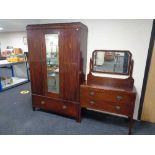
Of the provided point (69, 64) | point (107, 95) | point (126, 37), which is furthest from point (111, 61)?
point (69, 64)

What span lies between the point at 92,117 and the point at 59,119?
0.65 metres

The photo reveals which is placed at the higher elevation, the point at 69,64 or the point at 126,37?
the point at 126,37

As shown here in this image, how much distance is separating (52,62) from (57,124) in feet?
3.63

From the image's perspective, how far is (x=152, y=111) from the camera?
226cm

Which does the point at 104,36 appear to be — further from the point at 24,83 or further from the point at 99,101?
the point at 24,83

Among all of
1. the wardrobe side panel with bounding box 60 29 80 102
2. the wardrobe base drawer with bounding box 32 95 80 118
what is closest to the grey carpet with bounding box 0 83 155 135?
the wardrobe base drawer with bounding box 32 95 80 118

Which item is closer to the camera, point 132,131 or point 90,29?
point 132,131

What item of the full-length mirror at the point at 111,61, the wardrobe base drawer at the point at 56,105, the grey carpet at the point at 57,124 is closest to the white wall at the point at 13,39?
the grey carpet at the point at 57,124

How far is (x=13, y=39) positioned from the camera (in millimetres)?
6090

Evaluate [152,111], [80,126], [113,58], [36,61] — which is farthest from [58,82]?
[152,111]

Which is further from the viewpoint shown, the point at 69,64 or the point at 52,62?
the point at 52,62

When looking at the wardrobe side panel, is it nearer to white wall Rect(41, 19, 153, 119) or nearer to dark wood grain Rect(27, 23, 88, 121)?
dark wood grain Rect(27, 23, 88, 121)

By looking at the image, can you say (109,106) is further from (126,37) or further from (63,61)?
(126,37)

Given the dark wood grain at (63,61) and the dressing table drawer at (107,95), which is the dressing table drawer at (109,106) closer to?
the dressing table drawer at (107,95)
